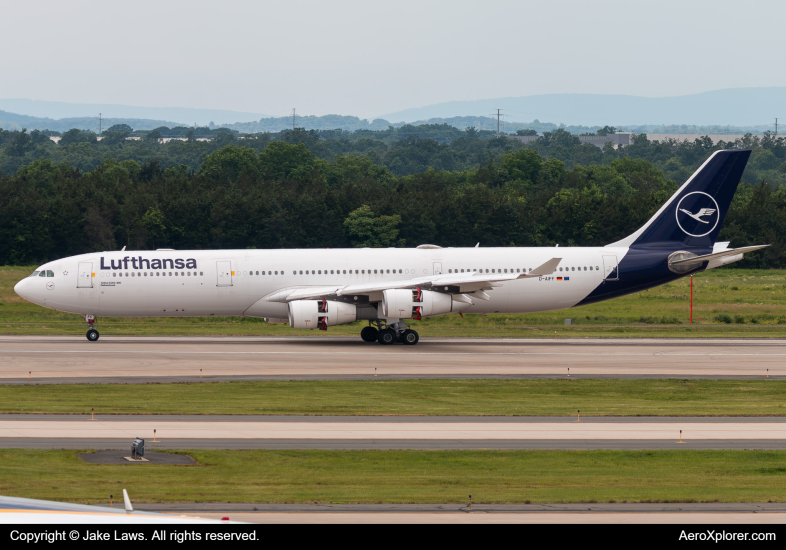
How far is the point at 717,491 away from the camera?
18.8 meters

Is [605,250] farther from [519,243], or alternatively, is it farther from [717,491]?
[519,243]

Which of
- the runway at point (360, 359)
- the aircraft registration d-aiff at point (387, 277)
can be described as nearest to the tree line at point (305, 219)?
the runway at point (360, 359)

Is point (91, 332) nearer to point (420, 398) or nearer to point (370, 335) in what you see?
point (370, 335)

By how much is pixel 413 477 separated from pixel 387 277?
28668 millimetres

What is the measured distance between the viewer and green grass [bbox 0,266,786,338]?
5303cm

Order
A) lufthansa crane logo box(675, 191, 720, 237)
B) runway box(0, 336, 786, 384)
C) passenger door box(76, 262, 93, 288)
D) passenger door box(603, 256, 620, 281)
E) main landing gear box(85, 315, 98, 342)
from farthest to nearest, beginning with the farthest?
lufthansa crane logo box(675, 191, 720, 237), passenger door box(603, 256, 620, 281), main landing gear box(85, 315, 98, 342), passenger door box(76, 262, 93, 288), runway box(0, 336, 786, 384)

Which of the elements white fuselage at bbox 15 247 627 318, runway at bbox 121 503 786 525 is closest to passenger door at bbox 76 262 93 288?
white fuselage at bbox 15 247 627 318

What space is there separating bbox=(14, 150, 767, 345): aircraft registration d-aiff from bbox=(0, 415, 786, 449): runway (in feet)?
60.9

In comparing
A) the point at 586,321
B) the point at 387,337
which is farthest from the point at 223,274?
the point at 586,321

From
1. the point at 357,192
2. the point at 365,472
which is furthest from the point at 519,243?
the point at 365,472

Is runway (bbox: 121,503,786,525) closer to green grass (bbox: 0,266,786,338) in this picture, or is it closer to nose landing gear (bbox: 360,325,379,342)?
nose landing gear (bbox: 360,325,379,342)

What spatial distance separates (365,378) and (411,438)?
442 inches

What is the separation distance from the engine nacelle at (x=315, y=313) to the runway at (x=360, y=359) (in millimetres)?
1207

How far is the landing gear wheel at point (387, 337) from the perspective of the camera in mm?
47125
